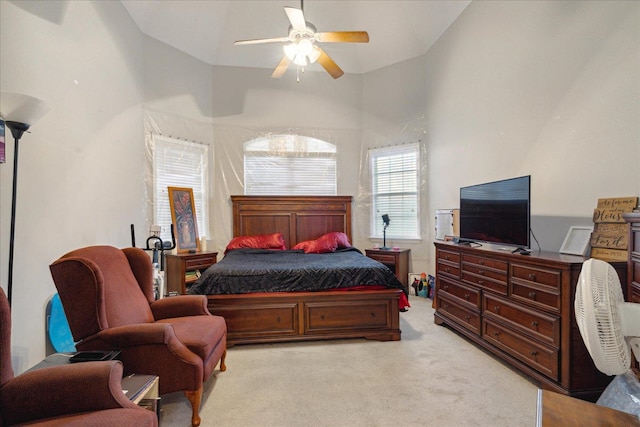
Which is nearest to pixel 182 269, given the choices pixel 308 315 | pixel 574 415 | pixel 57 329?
pixel 57 329

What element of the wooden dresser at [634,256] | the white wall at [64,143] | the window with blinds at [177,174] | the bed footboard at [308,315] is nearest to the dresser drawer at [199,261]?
the window with blinds at [177,174]

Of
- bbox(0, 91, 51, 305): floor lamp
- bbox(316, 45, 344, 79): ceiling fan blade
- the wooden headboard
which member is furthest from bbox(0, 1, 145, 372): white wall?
bbox(316, 45, 344, 79): ceiling fan blade

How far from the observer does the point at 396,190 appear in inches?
197

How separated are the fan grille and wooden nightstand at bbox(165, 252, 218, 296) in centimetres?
404

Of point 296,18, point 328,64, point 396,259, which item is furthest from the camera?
point 396,259

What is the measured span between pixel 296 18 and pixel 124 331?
2.68m

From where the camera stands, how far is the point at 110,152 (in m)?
3.25

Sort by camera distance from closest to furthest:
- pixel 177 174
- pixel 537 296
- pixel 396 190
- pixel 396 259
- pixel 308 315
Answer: pixel 537 296, pixel 308 315, pixel 177 174, pixel 396 259, pixel 396 190

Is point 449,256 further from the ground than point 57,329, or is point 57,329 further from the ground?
point 449,256

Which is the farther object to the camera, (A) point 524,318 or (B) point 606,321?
(A) point 524,318

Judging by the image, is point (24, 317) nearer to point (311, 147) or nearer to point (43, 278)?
point (43, 278)

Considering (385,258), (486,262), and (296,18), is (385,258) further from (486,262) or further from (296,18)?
(296,18)

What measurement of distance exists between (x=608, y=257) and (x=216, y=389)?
2.87m

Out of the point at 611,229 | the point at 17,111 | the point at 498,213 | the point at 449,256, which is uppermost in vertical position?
the point at 17,111
